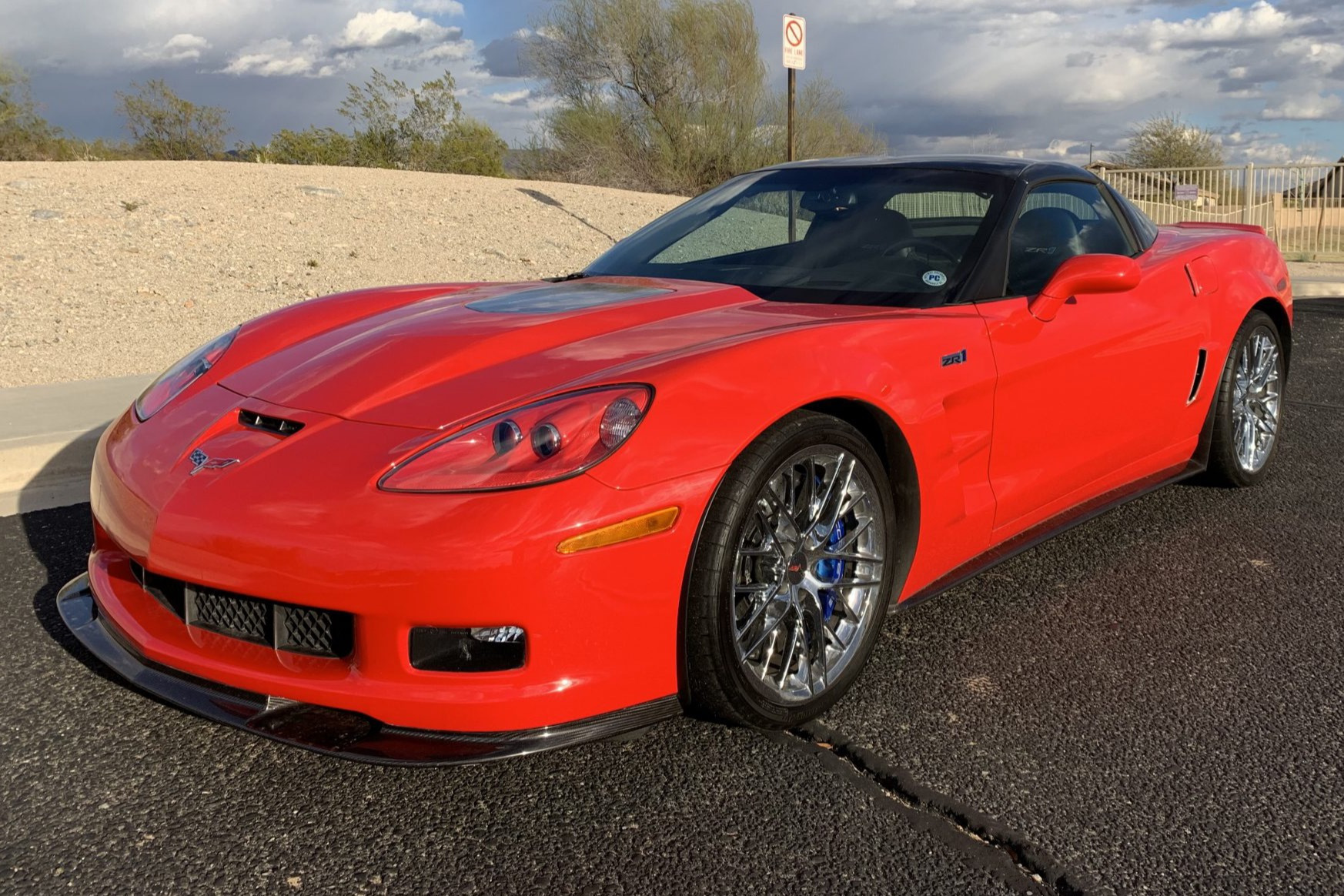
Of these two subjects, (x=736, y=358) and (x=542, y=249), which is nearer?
(x=736, y=358)

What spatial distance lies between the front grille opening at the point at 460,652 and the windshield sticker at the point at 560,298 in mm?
1133

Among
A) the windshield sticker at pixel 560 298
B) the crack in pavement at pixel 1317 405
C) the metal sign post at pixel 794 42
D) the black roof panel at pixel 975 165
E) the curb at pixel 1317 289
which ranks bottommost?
the crack in pavement at pixel 1317 405

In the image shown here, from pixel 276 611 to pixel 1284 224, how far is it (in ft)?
65.5

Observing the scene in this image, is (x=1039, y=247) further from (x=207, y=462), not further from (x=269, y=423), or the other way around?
(x=207, y=462)

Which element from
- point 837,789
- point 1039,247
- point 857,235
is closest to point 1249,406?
point 1039,247

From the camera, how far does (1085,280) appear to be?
3273 mm

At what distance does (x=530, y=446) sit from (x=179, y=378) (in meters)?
1.42

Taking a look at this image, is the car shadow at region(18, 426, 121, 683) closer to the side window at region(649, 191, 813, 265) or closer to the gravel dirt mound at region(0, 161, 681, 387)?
the side window at region(649, 191, 813, 265)

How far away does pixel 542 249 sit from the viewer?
532 inches

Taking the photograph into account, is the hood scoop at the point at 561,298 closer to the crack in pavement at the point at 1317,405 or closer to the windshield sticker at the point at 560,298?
the windshield sticker at the point at 560,298

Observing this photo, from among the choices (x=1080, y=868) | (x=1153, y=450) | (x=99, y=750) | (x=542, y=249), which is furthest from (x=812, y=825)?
(x=542, y=249)

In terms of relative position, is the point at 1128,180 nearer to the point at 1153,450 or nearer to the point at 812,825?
the point at 1153,450

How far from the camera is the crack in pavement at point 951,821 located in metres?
2.10

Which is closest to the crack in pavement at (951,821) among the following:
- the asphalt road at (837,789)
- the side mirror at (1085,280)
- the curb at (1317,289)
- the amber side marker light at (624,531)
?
the asphalt road at (837,789)
